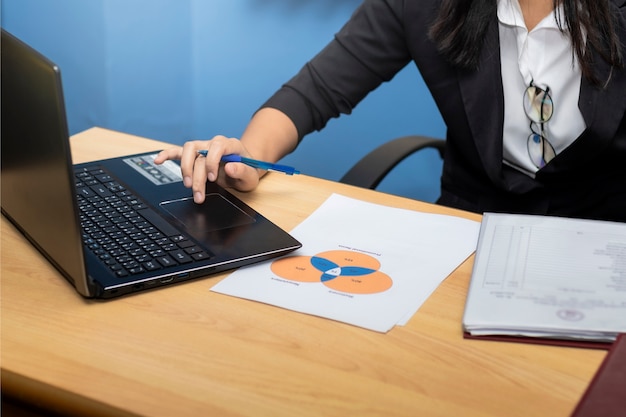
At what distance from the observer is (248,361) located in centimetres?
79

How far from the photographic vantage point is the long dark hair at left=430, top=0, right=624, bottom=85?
1282mm

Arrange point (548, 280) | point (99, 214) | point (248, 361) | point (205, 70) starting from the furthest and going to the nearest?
point (205, 70)
point (99, 214)
point (548, 280)
point (248, 361)

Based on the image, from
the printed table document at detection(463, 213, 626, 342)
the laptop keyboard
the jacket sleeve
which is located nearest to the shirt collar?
Answer: the jacket sleeve

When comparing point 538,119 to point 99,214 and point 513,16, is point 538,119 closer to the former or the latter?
point 513,16

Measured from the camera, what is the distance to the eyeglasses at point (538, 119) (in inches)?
53.1

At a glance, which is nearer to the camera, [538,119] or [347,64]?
[538,119]

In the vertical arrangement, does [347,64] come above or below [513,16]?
below

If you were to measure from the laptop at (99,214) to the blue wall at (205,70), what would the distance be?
4.05 ft

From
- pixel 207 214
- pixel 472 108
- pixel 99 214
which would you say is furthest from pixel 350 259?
pixel 472 108

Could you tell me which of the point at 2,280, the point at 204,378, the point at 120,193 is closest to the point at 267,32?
the point at 120,193

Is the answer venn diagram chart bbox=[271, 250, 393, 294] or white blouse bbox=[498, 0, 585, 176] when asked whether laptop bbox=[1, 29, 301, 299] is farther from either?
white blouse bbox=[498, 0, 585, 176]

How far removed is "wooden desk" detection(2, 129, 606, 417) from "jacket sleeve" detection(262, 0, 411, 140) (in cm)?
61

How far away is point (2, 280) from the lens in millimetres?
936

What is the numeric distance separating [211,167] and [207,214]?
0.09 metres
